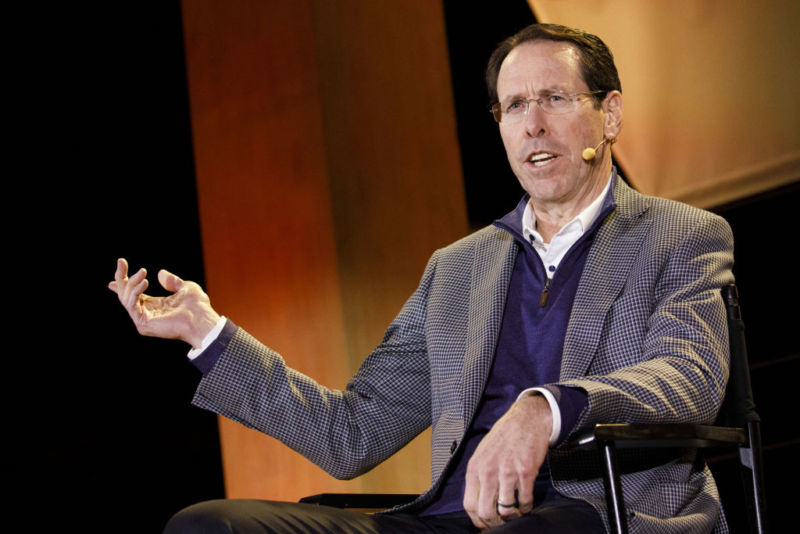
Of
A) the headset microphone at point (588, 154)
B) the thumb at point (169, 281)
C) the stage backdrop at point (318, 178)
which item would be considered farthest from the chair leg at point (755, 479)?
the stage backdrop at point (318, 178)

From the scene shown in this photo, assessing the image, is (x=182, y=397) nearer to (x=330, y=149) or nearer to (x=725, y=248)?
(x=330, y=149)

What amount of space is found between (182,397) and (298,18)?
1.63 m

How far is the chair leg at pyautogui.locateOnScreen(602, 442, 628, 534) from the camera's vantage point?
1237mm

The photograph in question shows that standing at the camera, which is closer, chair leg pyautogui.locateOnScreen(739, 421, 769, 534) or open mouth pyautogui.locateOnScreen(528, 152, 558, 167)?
chair leg pyautogui.locateOnScreen(739, 421, 769, 534)

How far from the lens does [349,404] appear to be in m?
1.88

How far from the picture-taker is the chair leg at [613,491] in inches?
48.7

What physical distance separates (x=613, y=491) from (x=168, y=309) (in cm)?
94

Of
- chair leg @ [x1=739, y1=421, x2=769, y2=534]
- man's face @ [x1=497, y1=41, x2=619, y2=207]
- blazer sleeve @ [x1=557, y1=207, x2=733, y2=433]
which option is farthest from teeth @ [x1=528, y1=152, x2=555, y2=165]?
chair leg @ [x1=739, y1=421, x2=769, y2=534]

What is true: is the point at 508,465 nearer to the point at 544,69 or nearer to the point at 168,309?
the point at 168,309

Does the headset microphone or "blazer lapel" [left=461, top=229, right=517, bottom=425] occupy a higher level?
the headset microphone

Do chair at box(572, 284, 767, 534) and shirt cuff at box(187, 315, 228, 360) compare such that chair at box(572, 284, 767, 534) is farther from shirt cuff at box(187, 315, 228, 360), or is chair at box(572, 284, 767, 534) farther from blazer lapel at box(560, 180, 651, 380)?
shirt cuff at box(187, 315, 228, 360)

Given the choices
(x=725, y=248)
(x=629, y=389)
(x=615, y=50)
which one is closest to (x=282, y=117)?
(x=615, y=50)

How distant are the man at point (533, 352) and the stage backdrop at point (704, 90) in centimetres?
65

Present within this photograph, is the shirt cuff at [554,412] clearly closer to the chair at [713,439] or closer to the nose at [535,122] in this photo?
the chair at [713,439]
